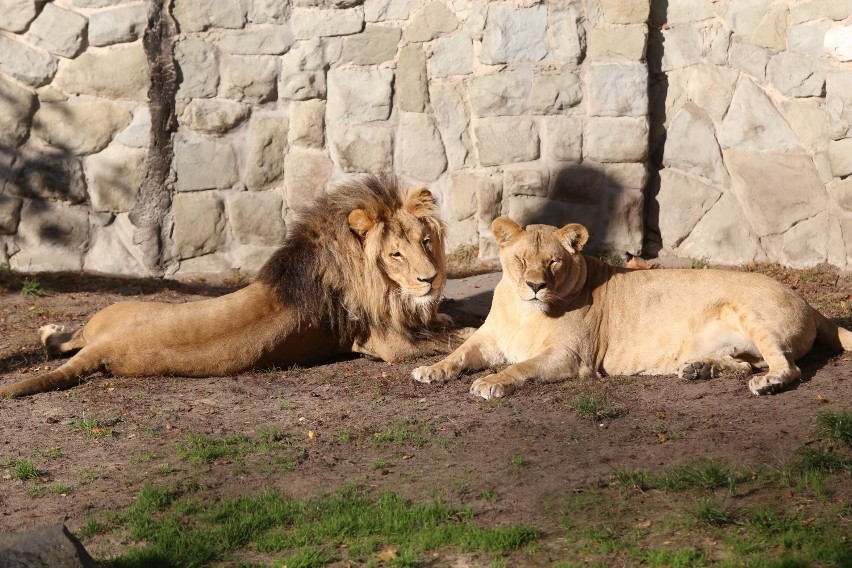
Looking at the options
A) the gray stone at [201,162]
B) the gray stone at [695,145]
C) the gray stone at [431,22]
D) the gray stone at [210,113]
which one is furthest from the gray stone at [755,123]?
the gray stone at [201,162]

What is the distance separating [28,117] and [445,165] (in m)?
3.56

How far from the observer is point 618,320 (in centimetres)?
630

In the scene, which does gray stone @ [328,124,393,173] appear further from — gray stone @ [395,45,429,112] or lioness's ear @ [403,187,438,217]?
lioness's ear @ [403,187,438,217]

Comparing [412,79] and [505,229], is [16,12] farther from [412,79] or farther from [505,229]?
[505,229]

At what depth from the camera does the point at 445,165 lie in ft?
29.3

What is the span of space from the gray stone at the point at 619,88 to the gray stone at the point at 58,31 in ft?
13.9

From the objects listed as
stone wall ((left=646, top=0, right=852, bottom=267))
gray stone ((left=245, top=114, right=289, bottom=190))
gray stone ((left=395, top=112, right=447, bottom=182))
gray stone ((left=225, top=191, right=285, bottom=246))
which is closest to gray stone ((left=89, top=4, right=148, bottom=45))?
gray stone ((left=245, top=114, right=289, bottom=190))

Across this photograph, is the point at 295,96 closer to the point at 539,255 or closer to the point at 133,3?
the point at 133,3

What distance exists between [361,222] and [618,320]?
173 centimetres

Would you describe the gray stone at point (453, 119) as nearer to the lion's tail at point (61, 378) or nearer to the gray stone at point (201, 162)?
the gray stone at point (201, 162)

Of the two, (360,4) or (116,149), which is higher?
(360,4)

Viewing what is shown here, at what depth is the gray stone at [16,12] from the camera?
8992 millimetres

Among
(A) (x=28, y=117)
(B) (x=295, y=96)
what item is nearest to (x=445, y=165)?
(B) (x=295, y=96)

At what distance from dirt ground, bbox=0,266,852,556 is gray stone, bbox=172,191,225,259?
2546mm
